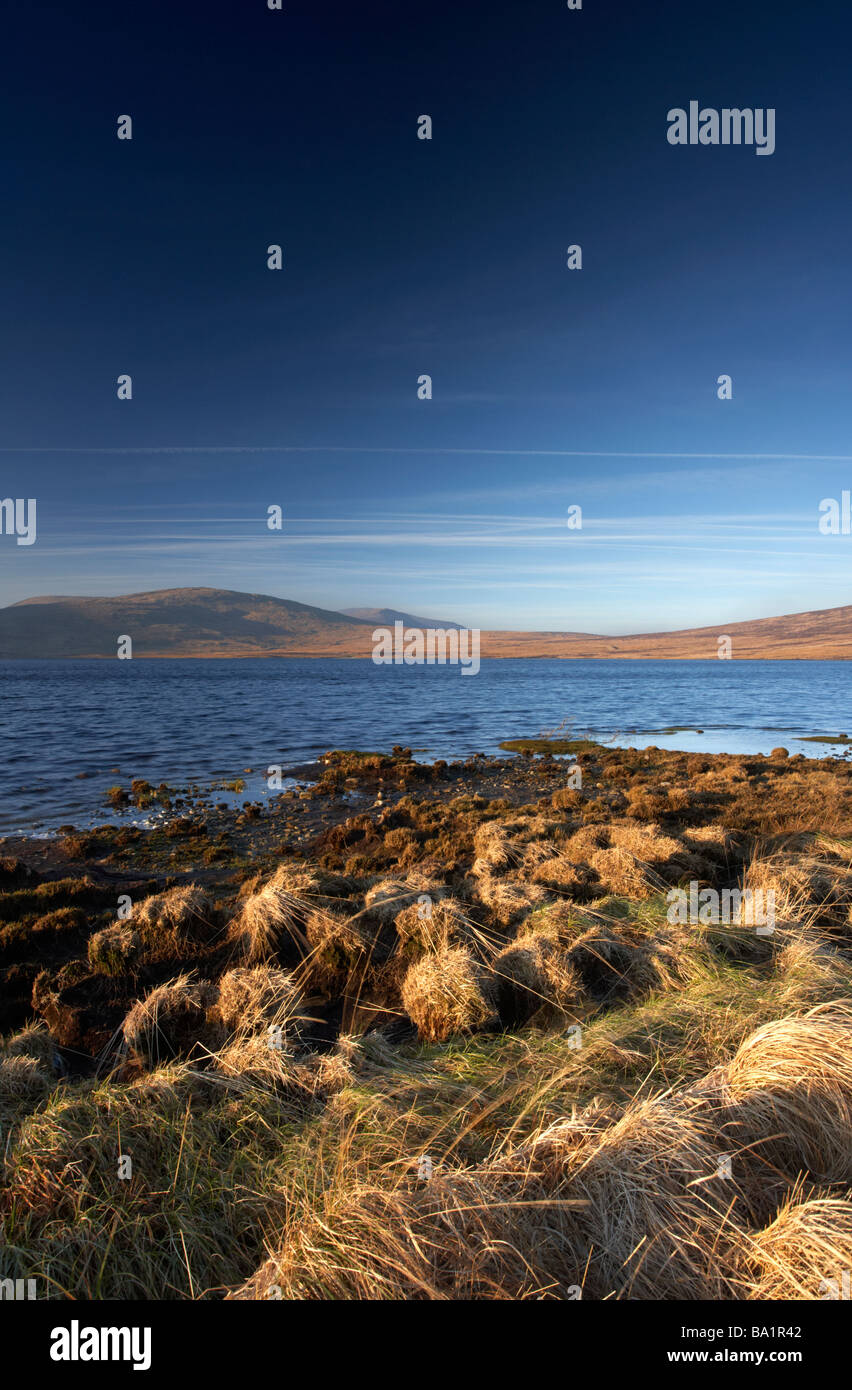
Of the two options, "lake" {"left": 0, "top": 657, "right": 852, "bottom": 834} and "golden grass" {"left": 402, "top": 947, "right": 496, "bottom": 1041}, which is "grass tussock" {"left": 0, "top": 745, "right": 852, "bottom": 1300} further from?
"lake" {"left": 0, "top": 657, "right": 852, "bottom": 834}

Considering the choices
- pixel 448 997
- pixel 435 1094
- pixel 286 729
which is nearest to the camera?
pixel 435 1094

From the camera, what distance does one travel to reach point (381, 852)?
14.1m

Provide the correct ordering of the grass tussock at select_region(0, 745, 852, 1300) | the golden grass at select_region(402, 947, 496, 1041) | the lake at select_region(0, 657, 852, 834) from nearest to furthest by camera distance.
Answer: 1. the grass tussock at select_region(0, 745, 852, 1300)
2. the golden grass at select_region(402, 947, 496, 1041)
3. the lake at select_region(0, 657, 852, 834)

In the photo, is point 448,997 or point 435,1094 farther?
point 448,997

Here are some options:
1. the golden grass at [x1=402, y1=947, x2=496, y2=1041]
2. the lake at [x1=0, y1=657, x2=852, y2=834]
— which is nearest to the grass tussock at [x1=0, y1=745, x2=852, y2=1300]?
the golden grass at [x1=402, y1=947, x2=496, y2=1041]

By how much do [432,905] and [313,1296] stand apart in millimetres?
5112

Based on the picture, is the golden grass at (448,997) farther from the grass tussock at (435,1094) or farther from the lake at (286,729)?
the lake at (286,729)

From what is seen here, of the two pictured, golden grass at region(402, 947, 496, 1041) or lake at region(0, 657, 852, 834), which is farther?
lake at region(0, 657, 852, 834)

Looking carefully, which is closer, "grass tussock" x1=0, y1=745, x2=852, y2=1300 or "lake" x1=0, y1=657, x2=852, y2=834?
"grass tussock" x1=0, y1=745, x2=852, y2=1300

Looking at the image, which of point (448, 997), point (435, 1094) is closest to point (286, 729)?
point (448, 997)

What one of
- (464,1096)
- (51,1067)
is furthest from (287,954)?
(464,1096)

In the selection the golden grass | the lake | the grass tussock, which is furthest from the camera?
the lake

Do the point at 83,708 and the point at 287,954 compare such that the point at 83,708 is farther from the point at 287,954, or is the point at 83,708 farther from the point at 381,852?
the point at 287,954

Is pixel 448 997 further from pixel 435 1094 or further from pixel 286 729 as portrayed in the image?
pixel 286 729
